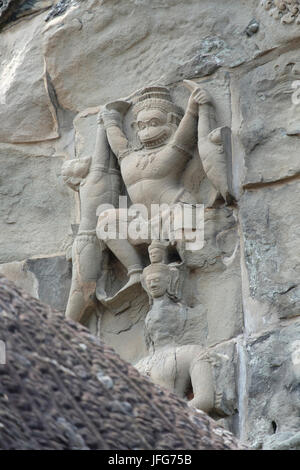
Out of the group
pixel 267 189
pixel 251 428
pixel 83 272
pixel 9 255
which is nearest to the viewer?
pixel 251 428

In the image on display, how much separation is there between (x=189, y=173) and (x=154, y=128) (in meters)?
0.19

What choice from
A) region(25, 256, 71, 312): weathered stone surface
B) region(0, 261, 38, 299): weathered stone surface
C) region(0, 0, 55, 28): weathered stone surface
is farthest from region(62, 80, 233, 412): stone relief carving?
region(0, 0, 55, 28): weathered stone surface

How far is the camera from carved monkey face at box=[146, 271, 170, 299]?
4.39 meters

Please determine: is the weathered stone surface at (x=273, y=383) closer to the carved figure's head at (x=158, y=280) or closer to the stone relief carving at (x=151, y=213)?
the stone relief carving at (x=151, y=213)

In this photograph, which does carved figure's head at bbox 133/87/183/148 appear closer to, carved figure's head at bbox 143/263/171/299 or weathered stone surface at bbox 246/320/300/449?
carved figure's head at bbox 143/263/171/299

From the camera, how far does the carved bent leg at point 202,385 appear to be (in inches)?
162

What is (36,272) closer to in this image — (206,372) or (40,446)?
(206,372)

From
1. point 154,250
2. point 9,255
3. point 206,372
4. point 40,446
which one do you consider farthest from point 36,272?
point 40,446

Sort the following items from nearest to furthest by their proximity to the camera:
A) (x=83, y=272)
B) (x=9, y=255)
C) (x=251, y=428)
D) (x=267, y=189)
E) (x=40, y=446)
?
(x=40, y=446) < (x=251, y=428) < (x=267, y=189) < (x=83, y=272) < (x=9, y=255)

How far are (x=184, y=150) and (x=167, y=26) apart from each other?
515mm

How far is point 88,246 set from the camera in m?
4.69

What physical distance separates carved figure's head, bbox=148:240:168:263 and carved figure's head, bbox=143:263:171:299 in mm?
27

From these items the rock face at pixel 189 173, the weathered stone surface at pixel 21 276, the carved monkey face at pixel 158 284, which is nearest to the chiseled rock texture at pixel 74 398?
the rock face at pixel 189 173

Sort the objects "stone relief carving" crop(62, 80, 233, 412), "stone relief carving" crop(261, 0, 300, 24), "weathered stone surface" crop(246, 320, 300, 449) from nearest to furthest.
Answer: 1. "weathered stone surface" crop(246, 320, 300, 449)
2. "stone relief carving" crop(62, 80, 233, 412)
3. "stone relief carving" crop(261, 0, 300, 24)
